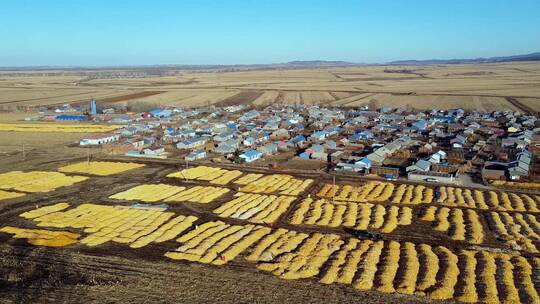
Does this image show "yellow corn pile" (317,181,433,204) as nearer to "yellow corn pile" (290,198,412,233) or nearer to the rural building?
"yellow corn pile" (290,198,412,233)

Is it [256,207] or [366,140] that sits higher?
[366,140]

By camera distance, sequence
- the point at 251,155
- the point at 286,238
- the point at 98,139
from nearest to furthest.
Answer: the point at 286,238 → the point at 251,155 → the point at 98,139

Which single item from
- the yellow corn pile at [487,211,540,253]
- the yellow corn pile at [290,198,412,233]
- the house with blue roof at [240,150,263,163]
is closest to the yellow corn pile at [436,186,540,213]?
the yellow corn pile at [487,211,540,253]

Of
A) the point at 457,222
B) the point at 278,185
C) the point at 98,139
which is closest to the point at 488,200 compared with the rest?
the point at 457,222

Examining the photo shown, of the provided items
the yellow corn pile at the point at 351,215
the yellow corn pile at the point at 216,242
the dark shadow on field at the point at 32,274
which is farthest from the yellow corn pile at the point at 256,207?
the dark shadow on field at the point at 32,274

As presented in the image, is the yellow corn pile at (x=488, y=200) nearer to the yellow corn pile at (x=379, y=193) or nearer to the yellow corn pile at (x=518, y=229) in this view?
the yellow corn pile at (x=379, y=193)

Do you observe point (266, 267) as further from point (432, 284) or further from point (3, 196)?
point (3, 196)

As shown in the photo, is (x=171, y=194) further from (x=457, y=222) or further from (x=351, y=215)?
(x=457, y=222)
